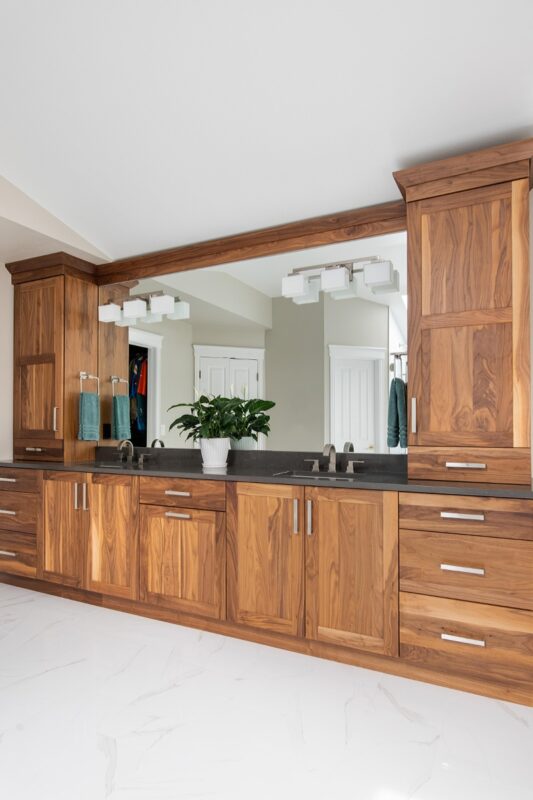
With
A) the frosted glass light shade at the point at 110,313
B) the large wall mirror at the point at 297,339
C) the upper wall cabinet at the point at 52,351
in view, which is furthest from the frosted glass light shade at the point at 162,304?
the upper wall cabinet at the point at 52,351

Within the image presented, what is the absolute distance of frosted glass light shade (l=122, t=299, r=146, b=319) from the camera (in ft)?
11.7

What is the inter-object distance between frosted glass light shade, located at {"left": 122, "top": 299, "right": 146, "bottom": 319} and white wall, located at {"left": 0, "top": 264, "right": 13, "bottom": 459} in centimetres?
93

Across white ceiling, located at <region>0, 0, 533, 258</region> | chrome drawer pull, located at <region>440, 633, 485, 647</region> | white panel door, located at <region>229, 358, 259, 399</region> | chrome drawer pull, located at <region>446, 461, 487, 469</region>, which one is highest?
white ceiling, located at <region>0, 0, 533, 258</region>

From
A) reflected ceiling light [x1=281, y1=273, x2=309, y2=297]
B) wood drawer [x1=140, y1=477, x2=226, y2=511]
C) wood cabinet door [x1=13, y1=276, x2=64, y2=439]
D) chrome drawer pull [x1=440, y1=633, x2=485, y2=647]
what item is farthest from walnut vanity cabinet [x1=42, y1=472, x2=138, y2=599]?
chrome drawer pull [x1=440, y1=633, x2=485, y2=647]

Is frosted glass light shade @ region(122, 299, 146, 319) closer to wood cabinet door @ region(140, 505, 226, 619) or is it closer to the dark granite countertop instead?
the dark granite countertop

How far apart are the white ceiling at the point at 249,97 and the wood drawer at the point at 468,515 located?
1.55 meters

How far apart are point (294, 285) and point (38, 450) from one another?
2161 mm

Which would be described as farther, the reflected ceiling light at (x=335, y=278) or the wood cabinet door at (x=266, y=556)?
the reflected ceiling light at (x=335, y=278)

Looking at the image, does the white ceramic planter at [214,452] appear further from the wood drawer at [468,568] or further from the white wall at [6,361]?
the white wall at [6,361]

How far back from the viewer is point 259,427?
3.16m

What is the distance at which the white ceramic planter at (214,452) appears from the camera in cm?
310

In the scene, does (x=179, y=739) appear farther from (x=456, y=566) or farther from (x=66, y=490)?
(x=66, y=490)

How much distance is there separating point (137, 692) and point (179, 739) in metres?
0.38

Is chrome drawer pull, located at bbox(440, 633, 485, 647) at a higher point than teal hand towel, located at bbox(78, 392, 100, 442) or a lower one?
lower
